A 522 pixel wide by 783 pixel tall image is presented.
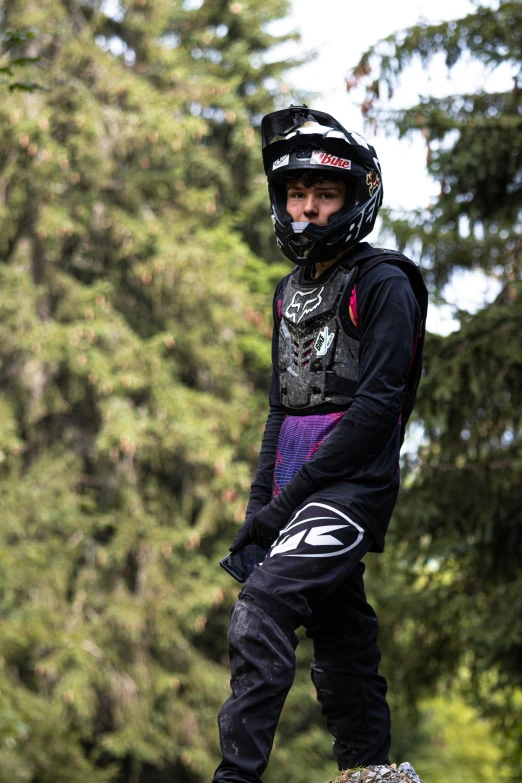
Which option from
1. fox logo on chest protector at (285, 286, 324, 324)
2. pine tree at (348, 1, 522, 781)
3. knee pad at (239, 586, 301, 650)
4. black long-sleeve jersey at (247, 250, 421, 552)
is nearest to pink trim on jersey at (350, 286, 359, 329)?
black long-sleeve jersey at (247, 250, 421, 552)

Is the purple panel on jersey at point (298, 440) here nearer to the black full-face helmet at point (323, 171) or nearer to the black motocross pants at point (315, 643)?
the black motocross pants at point (315, 643)

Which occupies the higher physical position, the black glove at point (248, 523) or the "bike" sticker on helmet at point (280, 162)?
the "bike" sticker on helmet at point (280, 162)

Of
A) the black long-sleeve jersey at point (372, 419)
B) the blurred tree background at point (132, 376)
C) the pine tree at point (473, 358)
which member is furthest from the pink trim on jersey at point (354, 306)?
the blurred tree background at point (132, 376)

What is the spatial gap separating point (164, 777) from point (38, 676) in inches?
126

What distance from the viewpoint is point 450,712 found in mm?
23516

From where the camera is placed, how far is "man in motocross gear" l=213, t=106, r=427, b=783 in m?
2.97

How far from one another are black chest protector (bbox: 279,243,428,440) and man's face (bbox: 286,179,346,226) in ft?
0.57

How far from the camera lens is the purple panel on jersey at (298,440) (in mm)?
3316

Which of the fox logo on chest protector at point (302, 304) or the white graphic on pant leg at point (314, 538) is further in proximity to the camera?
the fox logo on chest protector at point (302, 304)

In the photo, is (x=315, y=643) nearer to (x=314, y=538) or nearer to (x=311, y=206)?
(x=314, y=538)

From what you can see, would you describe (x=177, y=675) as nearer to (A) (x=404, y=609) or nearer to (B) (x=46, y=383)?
(B) (x=46, y=383)

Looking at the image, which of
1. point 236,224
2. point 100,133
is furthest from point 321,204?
point 236,224

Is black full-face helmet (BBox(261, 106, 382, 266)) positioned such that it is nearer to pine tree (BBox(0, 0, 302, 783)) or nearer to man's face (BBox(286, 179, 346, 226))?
man's face (BBox(286, 179, 346, 226))

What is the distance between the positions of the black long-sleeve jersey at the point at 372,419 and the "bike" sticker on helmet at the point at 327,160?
0.36 metres
